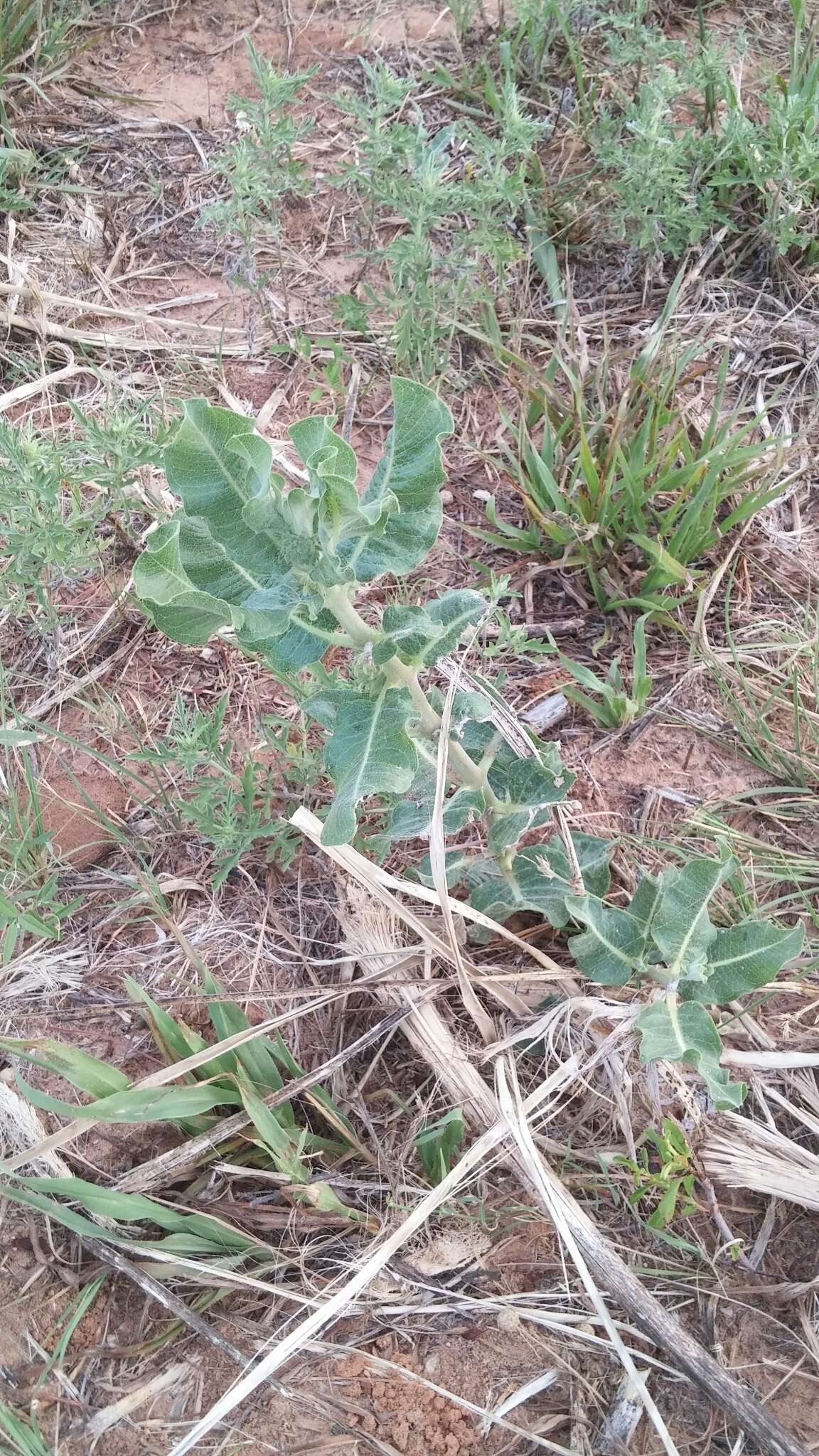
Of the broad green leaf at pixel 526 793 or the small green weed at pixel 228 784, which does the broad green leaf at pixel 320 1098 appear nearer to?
the small green weed at pixel 228 784

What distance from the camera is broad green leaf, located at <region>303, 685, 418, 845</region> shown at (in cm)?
128

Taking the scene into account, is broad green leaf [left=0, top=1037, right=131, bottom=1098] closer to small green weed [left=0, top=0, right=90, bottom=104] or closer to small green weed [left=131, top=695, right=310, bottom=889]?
small green weed [left=131, top=695, right=310, bottom=889]

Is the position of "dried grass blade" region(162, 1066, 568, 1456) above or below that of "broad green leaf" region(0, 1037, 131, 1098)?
below

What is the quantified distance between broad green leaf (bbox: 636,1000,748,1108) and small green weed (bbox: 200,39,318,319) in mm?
2006

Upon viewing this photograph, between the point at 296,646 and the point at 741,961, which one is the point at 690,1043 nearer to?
the point at 741,961

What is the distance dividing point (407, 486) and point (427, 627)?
183 millimetres

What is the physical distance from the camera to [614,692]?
2.06m

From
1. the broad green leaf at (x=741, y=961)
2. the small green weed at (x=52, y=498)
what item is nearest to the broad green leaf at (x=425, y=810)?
the broad green leaf at (x=741, y=961)

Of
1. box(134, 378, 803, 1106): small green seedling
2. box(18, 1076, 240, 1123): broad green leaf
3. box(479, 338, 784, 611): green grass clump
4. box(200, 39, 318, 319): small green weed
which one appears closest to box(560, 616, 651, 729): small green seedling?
box(479, 338, 784, 611): green grass clump

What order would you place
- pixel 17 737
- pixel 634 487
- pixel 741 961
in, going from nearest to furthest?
pixel 741 961, pixel 17 737, pixel 634 487

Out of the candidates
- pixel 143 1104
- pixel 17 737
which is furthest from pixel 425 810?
pixel 17 737

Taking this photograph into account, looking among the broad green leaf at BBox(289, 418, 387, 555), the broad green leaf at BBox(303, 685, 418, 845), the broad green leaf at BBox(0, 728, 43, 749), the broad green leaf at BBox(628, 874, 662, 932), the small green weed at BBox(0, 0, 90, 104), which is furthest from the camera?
the small green weed at BBox(0, 0, 90, 104)

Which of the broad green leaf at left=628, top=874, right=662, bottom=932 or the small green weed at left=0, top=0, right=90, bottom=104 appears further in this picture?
the small green weed at left=0, top=0, right=90, bottom=104

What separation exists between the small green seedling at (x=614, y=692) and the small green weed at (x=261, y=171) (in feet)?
4.37
